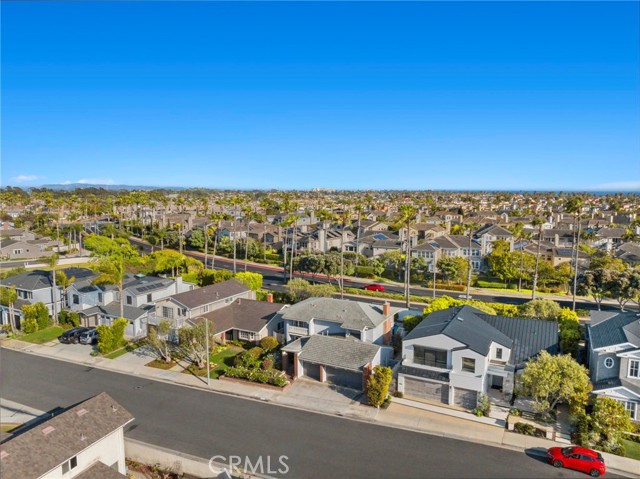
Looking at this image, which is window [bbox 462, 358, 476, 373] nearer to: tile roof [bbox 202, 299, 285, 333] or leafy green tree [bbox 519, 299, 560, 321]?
leafy green tree [bbox 519, 299, 560, 321]

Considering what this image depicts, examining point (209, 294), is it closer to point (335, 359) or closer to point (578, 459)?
point (335, 359)

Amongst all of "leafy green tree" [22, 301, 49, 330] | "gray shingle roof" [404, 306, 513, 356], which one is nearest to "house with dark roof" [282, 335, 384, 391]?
"gray shingle roof" [404, 306, 513, 356]

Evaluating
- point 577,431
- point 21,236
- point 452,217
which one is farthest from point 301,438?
point 452,217

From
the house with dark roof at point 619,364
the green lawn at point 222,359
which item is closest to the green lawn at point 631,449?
the house with dark roof at point 619,364

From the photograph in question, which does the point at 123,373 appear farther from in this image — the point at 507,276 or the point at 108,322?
the point at 507,276

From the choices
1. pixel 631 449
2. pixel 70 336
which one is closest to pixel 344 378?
pixel 631 449

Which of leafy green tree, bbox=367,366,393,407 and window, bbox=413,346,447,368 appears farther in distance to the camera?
window, bbox=413,346,447,368
